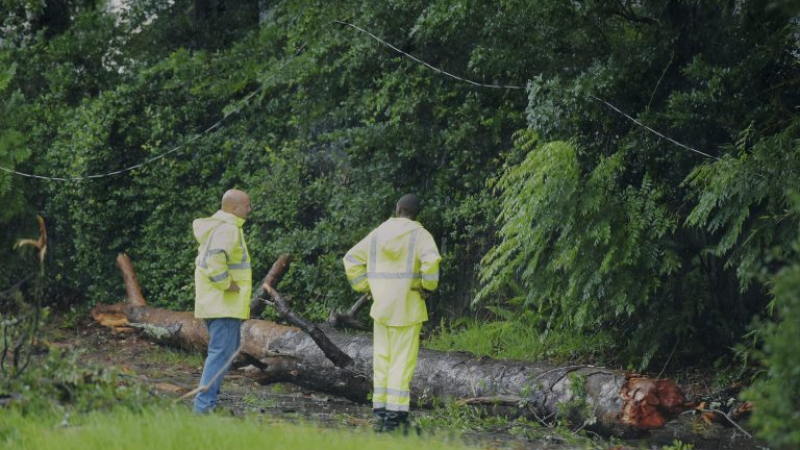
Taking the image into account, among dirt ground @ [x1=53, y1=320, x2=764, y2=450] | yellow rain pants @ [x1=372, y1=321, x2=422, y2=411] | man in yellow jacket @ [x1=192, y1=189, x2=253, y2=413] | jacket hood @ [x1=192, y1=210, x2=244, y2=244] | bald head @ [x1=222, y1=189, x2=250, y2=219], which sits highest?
bald head @ [x1=222, y1=189, x2=250, y2=219]

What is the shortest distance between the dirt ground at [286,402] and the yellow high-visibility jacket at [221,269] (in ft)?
2.37

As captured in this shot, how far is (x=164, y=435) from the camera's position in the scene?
6.62 meters

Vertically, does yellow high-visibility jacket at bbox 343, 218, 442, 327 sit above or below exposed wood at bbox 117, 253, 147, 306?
above

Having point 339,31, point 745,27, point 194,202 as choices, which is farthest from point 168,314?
point 745,27

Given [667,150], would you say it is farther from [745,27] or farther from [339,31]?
[339,31]

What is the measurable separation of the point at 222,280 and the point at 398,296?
1497 millimetres

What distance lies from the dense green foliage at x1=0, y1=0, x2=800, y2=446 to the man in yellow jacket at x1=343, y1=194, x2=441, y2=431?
2130 millimetres

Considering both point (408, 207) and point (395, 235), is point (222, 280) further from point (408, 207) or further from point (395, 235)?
point (408, 207)

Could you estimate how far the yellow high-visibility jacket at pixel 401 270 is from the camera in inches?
372

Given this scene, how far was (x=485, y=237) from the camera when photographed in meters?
14.3

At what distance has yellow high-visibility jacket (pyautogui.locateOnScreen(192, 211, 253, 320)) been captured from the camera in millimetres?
9586

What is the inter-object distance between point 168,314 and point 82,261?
2862mm

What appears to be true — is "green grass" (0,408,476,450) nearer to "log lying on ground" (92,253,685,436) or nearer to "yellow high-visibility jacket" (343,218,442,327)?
"yellow high-visibility jacket" (343,218,442,327)

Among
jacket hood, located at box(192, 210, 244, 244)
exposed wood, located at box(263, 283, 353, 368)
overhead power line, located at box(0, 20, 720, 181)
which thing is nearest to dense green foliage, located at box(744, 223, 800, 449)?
jacket hood, located at box(192, 210, 244, 244)
